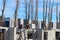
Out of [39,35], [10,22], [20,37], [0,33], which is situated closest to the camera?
[0,33]

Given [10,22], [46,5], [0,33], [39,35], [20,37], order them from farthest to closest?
[46,5] < [10,22] < [39,35] < [20,37] < [0,33]

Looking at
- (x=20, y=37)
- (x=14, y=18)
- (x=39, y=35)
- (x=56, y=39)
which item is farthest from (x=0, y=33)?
(x=56, y=39)

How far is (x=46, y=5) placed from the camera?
29.8 m

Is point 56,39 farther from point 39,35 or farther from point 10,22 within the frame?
point 10,22

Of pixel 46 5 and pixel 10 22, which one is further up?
pixel 46 5

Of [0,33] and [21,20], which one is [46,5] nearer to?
[21,20]

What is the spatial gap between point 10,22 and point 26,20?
25.5 ft

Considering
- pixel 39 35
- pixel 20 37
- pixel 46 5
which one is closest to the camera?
pixel 20 37

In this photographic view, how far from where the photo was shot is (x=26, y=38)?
812 inches

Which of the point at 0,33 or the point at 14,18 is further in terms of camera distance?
the point at 14,18

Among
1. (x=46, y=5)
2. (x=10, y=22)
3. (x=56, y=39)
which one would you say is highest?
(x=46, y=5)

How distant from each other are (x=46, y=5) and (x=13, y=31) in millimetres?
11973

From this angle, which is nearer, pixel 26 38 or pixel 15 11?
pixel 26 38

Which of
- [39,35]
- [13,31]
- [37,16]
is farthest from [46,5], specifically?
[13,31]
